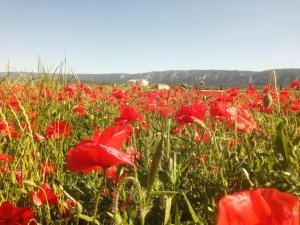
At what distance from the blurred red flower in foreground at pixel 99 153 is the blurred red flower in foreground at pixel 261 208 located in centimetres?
38

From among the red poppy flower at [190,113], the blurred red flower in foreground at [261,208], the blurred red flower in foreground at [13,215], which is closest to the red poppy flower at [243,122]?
the red poppy flower at [190,113]

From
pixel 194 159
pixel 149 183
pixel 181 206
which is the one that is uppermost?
pixel 149 183

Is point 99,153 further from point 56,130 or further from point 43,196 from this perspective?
point 56,130

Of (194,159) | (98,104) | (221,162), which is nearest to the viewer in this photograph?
(221,162)

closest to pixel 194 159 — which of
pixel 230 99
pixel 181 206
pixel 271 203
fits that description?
pixel 181 206

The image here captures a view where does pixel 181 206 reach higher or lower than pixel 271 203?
lower

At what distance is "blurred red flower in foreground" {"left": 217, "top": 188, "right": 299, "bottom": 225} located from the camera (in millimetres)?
493

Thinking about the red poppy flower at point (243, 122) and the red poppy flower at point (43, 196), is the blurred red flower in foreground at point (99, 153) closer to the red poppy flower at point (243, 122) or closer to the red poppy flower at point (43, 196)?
the red poppy flower at point (43, 196)

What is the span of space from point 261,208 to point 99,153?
0.48 metres

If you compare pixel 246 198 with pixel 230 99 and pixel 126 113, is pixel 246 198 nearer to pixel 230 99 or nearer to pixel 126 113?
pixel 126 113

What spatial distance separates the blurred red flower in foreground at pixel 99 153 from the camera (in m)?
0.87

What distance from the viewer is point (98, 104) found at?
5480mm

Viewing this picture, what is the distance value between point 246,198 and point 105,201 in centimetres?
122

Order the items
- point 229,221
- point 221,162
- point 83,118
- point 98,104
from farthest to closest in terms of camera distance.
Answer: point 98,104, point 83,118, point 221,162, point 229,221
